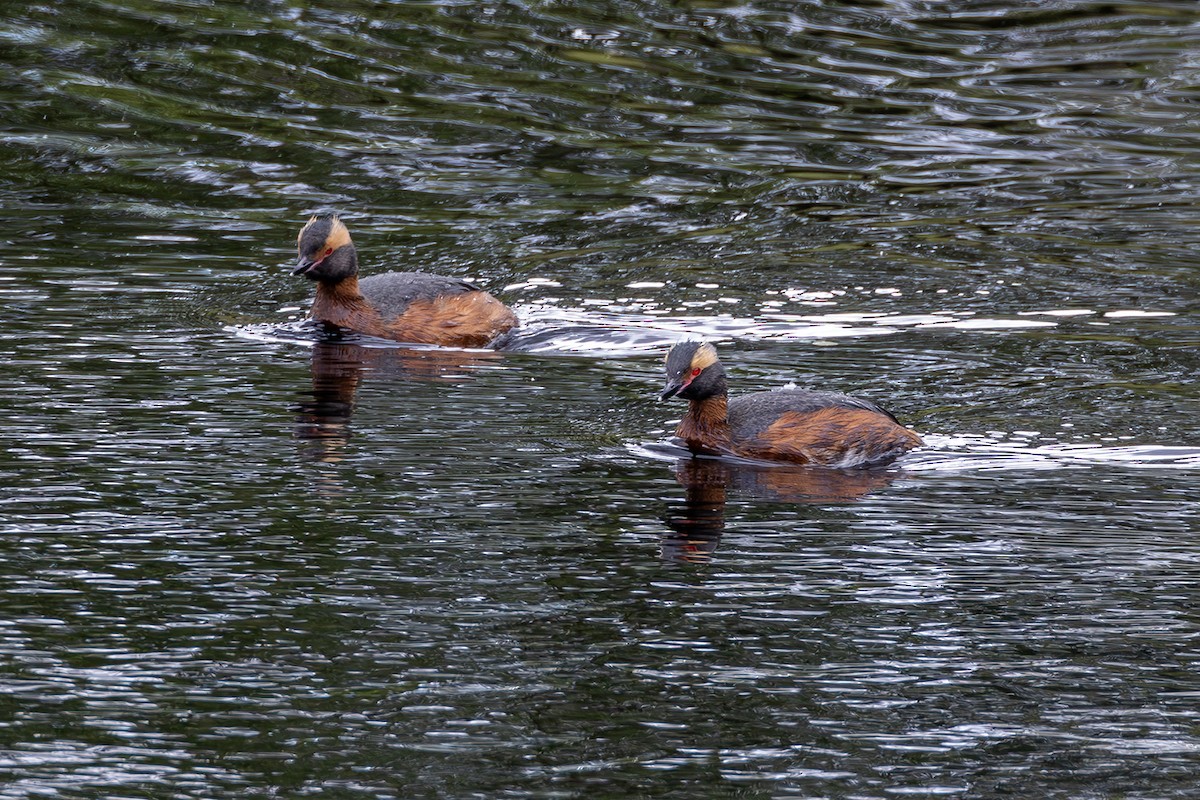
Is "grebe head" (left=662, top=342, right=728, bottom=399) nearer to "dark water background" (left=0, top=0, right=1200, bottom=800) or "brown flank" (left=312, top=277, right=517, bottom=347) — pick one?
"dark water background" (left=0, top=0, right=1200, bottom=800)

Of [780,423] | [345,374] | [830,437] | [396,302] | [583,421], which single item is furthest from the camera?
[396,302]

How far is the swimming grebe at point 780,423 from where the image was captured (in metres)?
11.2

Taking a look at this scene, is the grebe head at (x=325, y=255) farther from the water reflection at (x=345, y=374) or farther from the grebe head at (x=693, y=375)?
the grebe head at (x=693, y=375)

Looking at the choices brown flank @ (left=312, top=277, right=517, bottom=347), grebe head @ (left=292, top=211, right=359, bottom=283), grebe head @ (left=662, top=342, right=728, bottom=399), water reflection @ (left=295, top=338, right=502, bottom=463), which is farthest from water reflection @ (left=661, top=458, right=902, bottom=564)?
grebe head @ (left=292, top=211, right=359, bottom=283)

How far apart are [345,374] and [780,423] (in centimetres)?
342

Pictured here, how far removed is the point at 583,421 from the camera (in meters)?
11.7

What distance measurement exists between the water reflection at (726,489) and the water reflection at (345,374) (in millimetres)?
2059

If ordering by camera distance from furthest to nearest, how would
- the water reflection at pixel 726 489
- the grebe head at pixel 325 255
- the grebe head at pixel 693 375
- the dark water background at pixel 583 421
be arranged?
1. the grebe head at pixel 325 255
2. the grebe head at pixel 693 375
3. the water reflection at pixel 726 489
4. the dark water background at pixel 583 421

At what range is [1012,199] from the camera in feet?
61.0

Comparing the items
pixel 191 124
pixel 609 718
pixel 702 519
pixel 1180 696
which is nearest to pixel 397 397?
pixel 702 519

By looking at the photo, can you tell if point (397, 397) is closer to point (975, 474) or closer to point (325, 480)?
point (325, 480)

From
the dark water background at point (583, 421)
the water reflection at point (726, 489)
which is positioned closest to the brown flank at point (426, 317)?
the dark water background at point (583, 421)

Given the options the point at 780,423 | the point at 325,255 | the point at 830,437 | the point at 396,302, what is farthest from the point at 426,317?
the point at 830,437

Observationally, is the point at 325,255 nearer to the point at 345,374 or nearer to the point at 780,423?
the point at 345,374
